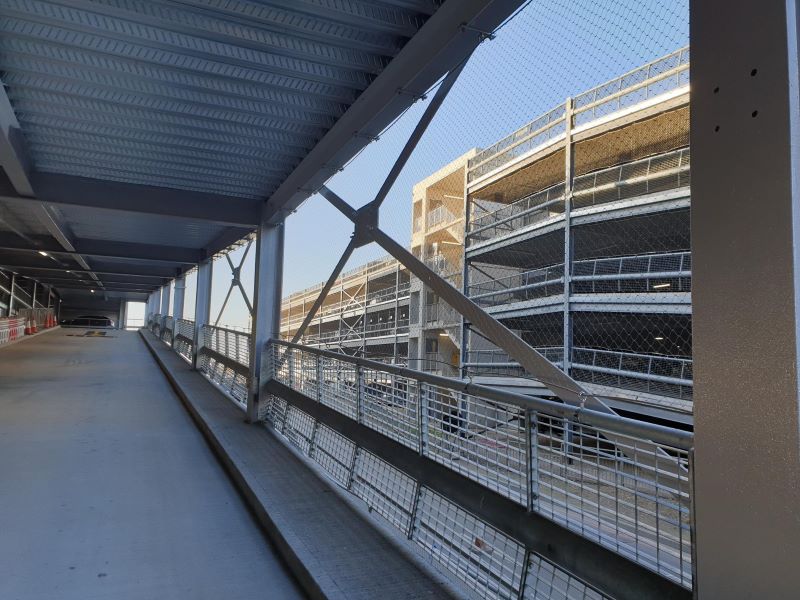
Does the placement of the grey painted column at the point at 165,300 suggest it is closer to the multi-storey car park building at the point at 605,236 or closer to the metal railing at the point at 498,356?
the metal railing at the point at 498,356

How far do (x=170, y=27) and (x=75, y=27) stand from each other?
0.56 m

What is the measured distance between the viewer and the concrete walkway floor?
119 inches

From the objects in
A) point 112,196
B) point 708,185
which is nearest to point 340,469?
point 708,185

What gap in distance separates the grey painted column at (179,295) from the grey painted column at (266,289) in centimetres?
1212

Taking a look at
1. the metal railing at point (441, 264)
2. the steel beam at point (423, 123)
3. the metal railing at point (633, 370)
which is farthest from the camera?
the metal railing at point (441, 264)

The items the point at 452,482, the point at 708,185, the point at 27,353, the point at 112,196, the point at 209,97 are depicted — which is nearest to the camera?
the point at 708,185

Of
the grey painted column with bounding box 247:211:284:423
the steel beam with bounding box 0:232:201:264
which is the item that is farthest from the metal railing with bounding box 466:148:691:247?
the steel beam with bounding box 0:232:201:264

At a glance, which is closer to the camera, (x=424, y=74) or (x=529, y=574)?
(x=529, y=574)

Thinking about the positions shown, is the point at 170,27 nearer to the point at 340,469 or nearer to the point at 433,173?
the point at 433,173

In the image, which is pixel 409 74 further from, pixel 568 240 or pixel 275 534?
pixel 275 534

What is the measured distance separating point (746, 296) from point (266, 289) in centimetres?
627

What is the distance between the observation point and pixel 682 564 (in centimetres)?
169

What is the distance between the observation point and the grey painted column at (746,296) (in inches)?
49.3

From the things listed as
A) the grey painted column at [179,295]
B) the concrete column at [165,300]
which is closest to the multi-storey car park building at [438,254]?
the grey painted column at [179,295]
